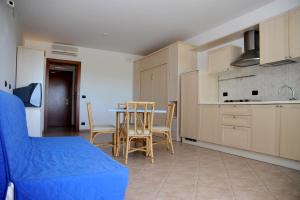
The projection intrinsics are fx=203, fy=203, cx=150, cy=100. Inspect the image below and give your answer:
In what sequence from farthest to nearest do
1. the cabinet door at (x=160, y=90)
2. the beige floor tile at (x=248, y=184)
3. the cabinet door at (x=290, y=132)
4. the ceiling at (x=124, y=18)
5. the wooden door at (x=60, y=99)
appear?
the wooden door at (x=60, y=99)
the cabinet door at (x=160, y=90)
the ceiling at (x=124, y=18)
the cabinet door at (x=290, y=132)
the beige floor tile at (x=248, y=184)

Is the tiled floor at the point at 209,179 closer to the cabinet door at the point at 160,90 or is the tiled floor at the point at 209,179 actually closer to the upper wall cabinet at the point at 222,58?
the upper wall cabinet at the point at 222,58

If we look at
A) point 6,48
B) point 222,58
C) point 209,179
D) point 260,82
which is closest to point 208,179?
point 209,179

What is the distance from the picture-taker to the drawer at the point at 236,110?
3107 millimetres

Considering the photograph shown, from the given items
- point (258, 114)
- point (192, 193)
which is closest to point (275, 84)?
point (258, 114)

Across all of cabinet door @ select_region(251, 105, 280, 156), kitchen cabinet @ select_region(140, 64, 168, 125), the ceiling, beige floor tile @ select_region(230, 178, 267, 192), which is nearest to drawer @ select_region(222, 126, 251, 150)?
cabinet door @ select_region(251, 105, 280, 156)

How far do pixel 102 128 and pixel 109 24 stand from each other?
2.50m

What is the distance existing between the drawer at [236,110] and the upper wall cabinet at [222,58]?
33.6 inches

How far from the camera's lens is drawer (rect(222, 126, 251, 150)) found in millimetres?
3076

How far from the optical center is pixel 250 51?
11.4 ft

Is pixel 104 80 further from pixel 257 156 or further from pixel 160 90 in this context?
pixel 257 156

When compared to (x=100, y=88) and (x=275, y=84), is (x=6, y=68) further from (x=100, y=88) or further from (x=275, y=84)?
(x=275, y=84)

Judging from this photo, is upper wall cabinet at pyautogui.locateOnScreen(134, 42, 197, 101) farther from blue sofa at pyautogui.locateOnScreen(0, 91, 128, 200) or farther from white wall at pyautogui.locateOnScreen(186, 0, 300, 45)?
blue sofa at pyautogui.locateOnScreen(0, 91, 128, 200)

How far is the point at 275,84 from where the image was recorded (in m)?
3.30

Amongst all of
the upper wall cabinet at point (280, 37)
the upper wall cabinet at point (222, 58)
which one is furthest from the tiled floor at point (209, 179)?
the upper wall cabinet at point (222, 58)
